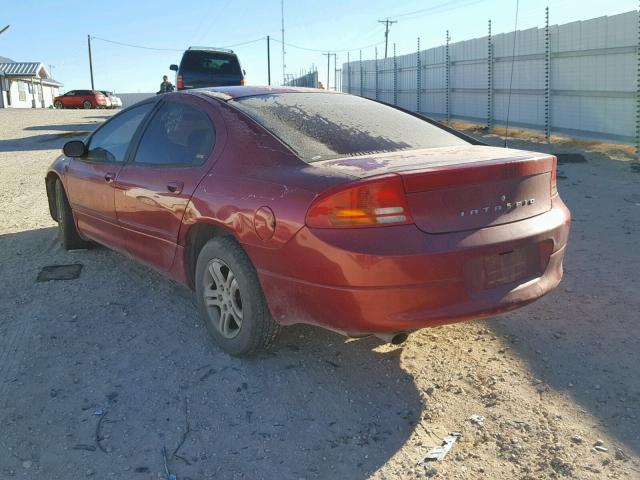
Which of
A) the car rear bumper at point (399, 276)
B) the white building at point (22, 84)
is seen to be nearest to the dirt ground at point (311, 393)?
the car rear bumper at point (399, 276)

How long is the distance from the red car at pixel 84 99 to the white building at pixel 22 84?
930cm

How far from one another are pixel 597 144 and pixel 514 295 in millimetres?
11390

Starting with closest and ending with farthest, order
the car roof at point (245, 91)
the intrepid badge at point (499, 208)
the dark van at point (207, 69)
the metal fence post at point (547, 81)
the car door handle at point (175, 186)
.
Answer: the intrepid badge at point (499, 208) → the car door handle at point (175, 186) → the car roof at point (245, 91) → the metal fence post at point (547, 81) → the dark van at point (207, 69)

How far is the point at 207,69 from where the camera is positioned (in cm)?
1555

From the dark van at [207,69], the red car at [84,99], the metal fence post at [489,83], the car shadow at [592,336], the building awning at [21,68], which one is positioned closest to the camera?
the car shadow at [592,336]

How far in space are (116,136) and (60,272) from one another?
4.11 ft

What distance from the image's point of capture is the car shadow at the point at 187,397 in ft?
9.02

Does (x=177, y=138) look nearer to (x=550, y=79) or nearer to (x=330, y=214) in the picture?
(x=330, y=214)

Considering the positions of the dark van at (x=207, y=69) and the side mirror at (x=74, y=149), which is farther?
the dark van at (x=207, y=69)

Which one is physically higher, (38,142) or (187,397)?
(38,142)

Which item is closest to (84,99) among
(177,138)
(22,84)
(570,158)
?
(22,84)

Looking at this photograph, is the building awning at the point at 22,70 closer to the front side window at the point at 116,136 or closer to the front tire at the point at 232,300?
the front side window at the point at 116,136

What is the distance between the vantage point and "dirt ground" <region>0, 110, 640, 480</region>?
2701mm

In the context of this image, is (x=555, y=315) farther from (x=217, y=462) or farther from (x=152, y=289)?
(x=152, y=289)
